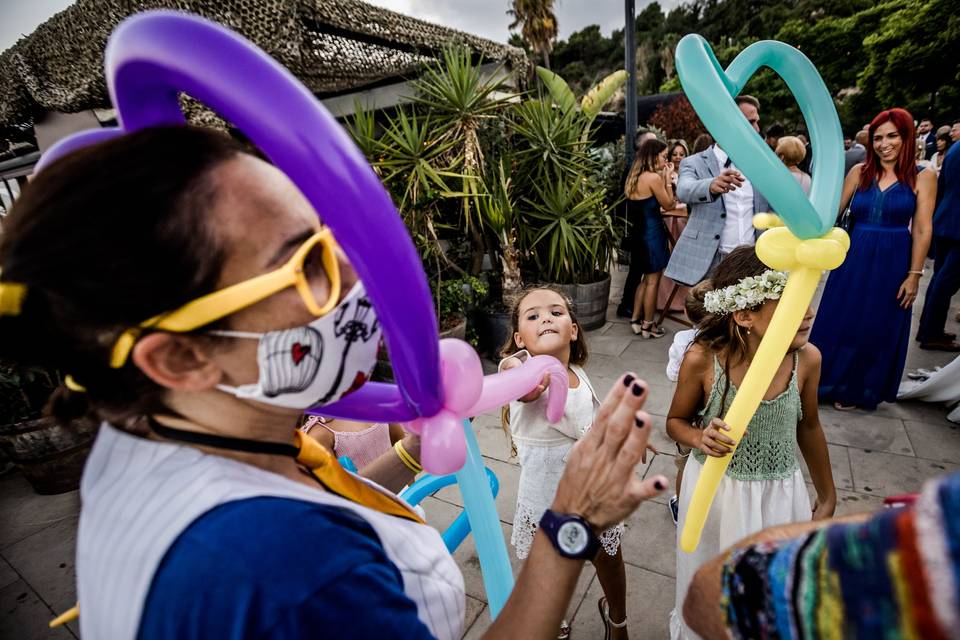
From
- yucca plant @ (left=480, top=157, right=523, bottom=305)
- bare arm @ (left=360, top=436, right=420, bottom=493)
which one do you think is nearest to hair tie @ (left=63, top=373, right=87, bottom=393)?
bare arm @ (left=360, top=436, right=420, bottom=493)

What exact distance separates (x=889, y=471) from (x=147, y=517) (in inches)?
154

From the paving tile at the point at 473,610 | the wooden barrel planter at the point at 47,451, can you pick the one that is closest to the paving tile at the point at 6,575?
the wooden barrel planter at the point at 47,451

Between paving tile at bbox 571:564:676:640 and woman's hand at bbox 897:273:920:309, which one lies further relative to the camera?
woman's hand at bbox 897:273:920:309

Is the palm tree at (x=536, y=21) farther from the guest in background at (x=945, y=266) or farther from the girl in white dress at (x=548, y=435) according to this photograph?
the girl in white dress at (x=548, y=435)

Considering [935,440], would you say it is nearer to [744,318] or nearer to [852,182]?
[852,182]

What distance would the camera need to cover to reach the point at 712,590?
2.15ft

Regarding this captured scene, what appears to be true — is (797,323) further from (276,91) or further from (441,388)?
(276,91)

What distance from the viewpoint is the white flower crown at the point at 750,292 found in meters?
1.75

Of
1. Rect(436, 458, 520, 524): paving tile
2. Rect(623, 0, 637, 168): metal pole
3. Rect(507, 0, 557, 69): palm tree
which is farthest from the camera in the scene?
Rect(507, 0, 557, 69): palm tree

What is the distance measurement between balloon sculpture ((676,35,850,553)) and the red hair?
2.40 meters

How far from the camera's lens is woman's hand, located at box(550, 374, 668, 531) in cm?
83

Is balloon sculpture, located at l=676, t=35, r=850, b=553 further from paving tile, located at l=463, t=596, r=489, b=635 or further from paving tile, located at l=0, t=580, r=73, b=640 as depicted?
paving tile, located at l=0, t=580, r=73, b=640

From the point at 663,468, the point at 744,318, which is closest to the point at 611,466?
the point at 744,318

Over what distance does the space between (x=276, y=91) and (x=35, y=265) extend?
1.34 feet
